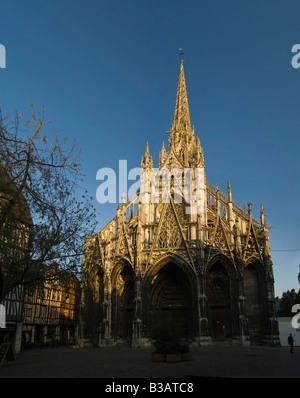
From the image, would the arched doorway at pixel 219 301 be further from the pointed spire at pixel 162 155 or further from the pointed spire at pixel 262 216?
the pointed spire at pixel 162 155

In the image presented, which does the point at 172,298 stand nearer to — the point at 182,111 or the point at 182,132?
the point at 182,132

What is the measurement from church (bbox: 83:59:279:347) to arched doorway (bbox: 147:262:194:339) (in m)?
0.09

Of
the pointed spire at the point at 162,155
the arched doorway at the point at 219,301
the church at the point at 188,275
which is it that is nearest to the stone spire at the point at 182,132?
the pointed spire at the point at 162,155

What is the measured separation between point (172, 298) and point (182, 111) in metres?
26.0

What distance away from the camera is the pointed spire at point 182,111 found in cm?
4319

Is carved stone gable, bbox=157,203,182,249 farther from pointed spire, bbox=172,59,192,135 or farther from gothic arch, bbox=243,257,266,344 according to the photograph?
pointed spire, bbox=172,59,192,135

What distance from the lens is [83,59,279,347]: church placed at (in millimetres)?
27547

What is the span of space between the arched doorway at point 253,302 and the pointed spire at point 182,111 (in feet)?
65.0

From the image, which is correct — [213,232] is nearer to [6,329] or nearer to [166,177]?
[166,177]

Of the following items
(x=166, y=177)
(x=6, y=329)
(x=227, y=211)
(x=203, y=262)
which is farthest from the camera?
(x=166, y=177)

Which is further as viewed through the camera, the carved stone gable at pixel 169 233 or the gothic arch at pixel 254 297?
the carved stone gable at pixel 169 233
